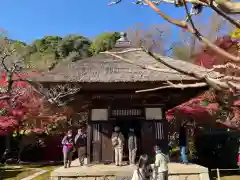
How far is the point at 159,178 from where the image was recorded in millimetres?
7562

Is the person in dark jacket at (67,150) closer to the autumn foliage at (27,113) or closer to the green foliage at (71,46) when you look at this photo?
the autumn foliage at (27,113)

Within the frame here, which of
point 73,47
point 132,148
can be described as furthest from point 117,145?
point 73,47

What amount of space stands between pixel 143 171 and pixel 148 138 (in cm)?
257

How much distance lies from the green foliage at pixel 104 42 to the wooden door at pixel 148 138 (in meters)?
26.5

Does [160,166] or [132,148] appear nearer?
[160,166]

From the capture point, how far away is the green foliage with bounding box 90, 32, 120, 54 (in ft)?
117

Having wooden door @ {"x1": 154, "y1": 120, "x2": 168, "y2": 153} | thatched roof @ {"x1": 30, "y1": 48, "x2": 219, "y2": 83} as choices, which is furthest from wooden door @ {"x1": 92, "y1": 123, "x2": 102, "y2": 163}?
wooden door @ {"x1": 154, "y1": 120, "x2": 168, "y2": 153}

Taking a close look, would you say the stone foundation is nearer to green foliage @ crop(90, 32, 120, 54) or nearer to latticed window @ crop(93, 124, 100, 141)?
latticed window @ crop(93, 124, 100, 141)

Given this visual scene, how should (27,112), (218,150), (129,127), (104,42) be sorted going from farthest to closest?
1. (104,42)
2. (27,112)
3. (218,150)
4. (129,127)

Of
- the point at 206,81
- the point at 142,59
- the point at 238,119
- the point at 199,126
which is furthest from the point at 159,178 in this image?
the point at 199,126

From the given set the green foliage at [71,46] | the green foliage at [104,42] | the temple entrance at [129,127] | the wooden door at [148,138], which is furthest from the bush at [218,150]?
the green foliage at [104,42]

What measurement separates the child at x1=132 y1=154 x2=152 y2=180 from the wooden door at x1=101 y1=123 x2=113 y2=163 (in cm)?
258

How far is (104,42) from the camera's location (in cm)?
3600

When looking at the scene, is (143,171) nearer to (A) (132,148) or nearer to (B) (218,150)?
(A) (132,148)
